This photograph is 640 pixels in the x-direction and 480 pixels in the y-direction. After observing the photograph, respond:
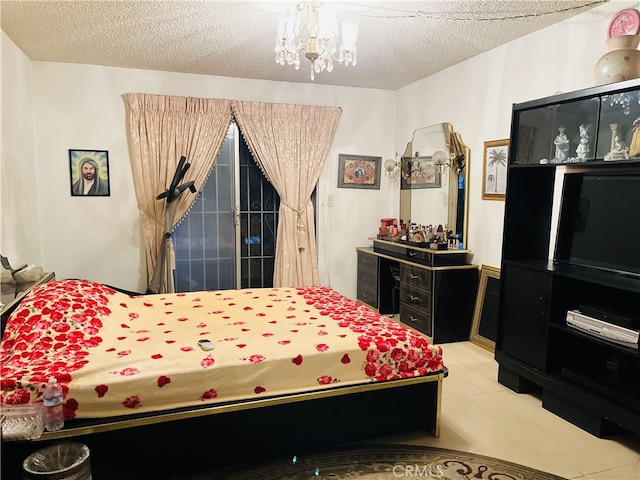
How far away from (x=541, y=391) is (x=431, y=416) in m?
1.10

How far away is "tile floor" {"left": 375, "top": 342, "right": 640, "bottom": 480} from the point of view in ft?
7.38

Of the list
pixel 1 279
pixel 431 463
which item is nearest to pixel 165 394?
pixel 431 463

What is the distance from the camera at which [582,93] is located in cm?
259

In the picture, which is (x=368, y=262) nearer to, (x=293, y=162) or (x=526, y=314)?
(x=293, y=162)

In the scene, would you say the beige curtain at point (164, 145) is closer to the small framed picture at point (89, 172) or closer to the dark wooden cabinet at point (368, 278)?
the small framed picture at point (89, 172)

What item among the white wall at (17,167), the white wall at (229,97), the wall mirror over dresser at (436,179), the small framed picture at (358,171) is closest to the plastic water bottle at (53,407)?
the white wall at (17,167)

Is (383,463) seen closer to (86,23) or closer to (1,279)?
(1,279)

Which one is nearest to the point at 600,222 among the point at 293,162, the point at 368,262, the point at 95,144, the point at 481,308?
the point at 481,308

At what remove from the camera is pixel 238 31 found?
3418mm

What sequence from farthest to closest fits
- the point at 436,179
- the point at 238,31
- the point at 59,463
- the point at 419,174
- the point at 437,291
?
the point at 419,174 → the point at 436,179 → the point at 437,291 → the point at 238,31 → the point at 59,463

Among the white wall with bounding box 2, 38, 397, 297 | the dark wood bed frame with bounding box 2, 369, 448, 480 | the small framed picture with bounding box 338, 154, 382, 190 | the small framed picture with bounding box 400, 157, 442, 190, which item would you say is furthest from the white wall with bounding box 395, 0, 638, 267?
the dark wood bed frame with bounding box 2, 369, 448, 480

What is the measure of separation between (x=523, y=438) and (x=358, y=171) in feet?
11.3

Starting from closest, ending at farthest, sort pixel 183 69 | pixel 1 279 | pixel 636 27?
pixel 636 27, pixel 1 279, pixel 183 69

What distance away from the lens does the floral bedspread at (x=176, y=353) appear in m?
1.93
